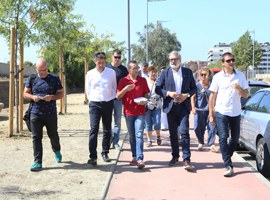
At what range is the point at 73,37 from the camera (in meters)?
16.0

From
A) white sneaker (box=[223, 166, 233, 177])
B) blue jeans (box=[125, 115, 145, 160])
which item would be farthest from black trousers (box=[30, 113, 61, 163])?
white sneaker (box=[223, 166, 233, 177])

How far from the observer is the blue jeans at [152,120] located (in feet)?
31.1

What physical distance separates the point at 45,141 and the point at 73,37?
717cm

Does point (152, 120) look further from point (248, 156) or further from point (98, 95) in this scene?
point (98, 95)

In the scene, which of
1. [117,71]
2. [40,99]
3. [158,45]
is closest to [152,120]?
[117,71]

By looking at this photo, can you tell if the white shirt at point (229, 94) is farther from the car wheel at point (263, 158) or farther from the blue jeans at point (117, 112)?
the blue jeans at point (117, 112)

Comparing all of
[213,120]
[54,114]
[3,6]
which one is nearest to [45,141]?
[54,114]

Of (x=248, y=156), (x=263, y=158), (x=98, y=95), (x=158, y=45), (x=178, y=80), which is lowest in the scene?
(x=248, y=156)

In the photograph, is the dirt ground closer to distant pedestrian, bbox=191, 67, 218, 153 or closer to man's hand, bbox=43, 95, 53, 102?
man's hand, bbox=43, 95, 53, 102

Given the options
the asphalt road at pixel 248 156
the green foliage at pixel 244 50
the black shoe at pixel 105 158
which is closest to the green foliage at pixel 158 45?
the green foliage at pixel 244 50

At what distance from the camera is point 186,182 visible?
6309 millimetres

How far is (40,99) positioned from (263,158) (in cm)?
389

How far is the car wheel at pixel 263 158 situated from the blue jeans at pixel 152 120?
2.71m

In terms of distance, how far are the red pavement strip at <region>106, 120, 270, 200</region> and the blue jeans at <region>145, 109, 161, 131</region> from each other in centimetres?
151
